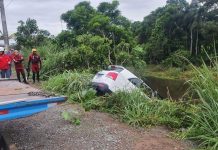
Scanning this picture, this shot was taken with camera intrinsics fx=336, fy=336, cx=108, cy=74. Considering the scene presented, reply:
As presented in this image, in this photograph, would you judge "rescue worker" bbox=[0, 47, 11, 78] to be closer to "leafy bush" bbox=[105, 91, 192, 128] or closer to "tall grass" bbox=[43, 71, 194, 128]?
"tall grass" bbox=[43, 71, 194, 128]

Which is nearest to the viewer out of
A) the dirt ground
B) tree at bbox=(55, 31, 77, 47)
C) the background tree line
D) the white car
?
the dirt ground

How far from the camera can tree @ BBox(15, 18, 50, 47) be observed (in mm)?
30888

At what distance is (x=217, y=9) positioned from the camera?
3256cm

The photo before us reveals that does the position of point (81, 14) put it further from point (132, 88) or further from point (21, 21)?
point (21, 21)

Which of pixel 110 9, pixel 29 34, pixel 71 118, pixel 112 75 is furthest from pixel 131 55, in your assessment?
pixel 29 34

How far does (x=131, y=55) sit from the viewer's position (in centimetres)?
1557

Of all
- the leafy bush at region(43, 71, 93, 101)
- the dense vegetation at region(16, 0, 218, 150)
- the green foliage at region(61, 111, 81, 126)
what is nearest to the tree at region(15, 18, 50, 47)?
the dense vegetation at region(16, 0, 218, 150)

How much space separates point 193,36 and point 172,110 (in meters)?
28.4

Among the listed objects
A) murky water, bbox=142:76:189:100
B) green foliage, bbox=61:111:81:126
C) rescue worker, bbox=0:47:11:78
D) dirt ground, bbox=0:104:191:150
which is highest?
rescue worker, bbox=0:47:11:78

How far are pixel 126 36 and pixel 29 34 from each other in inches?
704

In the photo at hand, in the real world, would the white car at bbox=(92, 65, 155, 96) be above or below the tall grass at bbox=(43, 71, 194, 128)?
above

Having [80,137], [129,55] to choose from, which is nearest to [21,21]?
[129,55]

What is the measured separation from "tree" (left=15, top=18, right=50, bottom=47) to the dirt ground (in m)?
24.3

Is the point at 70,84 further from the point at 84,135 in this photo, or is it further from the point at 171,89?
the point at 171,89
